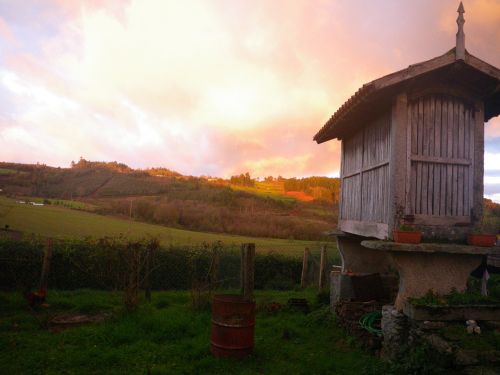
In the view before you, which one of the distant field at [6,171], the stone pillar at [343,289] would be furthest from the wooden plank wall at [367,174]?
the distant field at [6,171]

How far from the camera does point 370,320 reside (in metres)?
7.52

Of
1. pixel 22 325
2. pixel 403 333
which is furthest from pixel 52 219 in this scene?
pixel 403 333

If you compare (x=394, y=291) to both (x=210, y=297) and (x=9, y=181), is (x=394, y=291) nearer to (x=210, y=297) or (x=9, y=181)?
(x=210, y=297)

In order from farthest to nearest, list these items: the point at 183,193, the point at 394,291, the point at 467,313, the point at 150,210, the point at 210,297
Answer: the point at 183,193
the point at 150,210
the point at 210,297
the point at 394,291
the point at 467,313

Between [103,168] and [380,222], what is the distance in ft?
187

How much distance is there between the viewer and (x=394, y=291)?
29.8 ft

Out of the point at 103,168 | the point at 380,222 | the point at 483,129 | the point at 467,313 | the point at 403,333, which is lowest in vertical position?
the point at 403,333

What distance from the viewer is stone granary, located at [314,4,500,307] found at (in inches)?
238

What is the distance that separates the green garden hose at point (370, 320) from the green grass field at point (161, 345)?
0.47m

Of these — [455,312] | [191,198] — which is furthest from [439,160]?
[191,198]

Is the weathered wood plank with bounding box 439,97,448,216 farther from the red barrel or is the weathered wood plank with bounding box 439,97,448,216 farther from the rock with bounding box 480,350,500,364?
the red barrel

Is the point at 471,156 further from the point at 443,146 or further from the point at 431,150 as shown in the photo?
the point at 431,150

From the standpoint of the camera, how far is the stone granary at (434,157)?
605 centimetres

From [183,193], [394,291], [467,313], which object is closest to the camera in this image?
[467,313]
